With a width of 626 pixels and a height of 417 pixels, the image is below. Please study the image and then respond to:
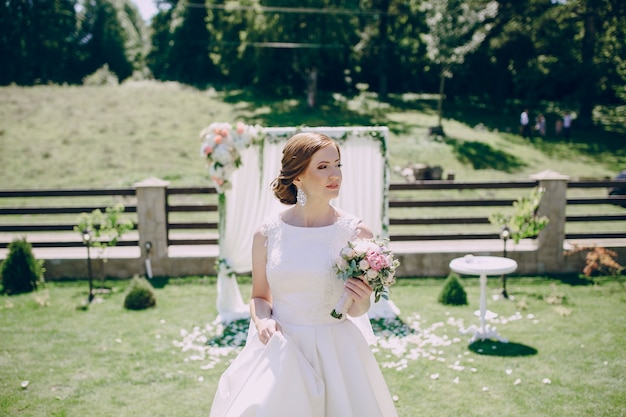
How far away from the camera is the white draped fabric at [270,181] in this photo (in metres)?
8.86

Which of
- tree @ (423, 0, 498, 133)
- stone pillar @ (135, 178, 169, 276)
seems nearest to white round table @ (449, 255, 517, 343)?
stone pillar @ (135, 178, 169, 276)

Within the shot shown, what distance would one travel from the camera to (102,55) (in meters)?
58.1

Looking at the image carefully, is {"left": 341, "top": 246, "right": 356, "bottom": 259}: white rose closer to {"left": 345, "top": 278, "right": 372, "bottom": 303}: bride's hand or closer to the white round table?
{"left": 345, "top": 278, "right": 372, "bottom": 303}: bride's hand

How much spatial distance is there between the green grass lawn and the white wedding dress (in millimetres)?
2409

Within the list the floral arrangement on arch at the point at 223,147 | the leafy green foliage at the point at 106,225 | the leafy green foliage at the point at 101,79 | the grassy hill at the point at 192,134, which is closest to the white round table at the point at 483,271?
the floral arrangement on arch at the point at 223,147

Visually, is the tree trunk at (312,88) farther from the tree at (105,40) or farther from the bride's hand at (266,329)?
the bride's hand at (266,329)

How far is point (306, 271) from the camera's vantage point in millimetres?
3227

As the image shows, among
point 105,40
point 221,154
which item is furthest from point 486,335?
point 105,40

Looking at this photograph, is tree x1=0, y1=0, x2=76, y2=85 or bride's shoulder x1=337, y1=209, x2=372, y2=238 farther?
tree x1=0, y1=0, x2=76, y2=85

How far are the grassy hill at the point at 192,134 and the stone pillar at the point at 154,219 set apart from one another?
406 inches

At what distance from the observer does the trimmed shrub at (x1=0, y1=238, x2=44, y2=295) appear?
9633mm

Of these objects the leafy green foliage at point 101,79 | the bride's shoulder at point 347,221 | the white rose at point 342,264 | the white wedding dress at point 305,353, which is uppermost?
the leafy green foliage at point 101,79

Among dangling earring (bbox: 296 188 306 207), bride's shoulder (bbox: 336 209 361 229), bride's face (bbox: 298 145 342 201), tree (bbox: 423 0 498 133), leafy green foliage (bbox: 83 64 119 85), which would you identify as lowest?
bride's shoulder (bbox: 336 209 361 229)

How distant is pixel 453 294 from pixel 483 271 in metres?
1.84
